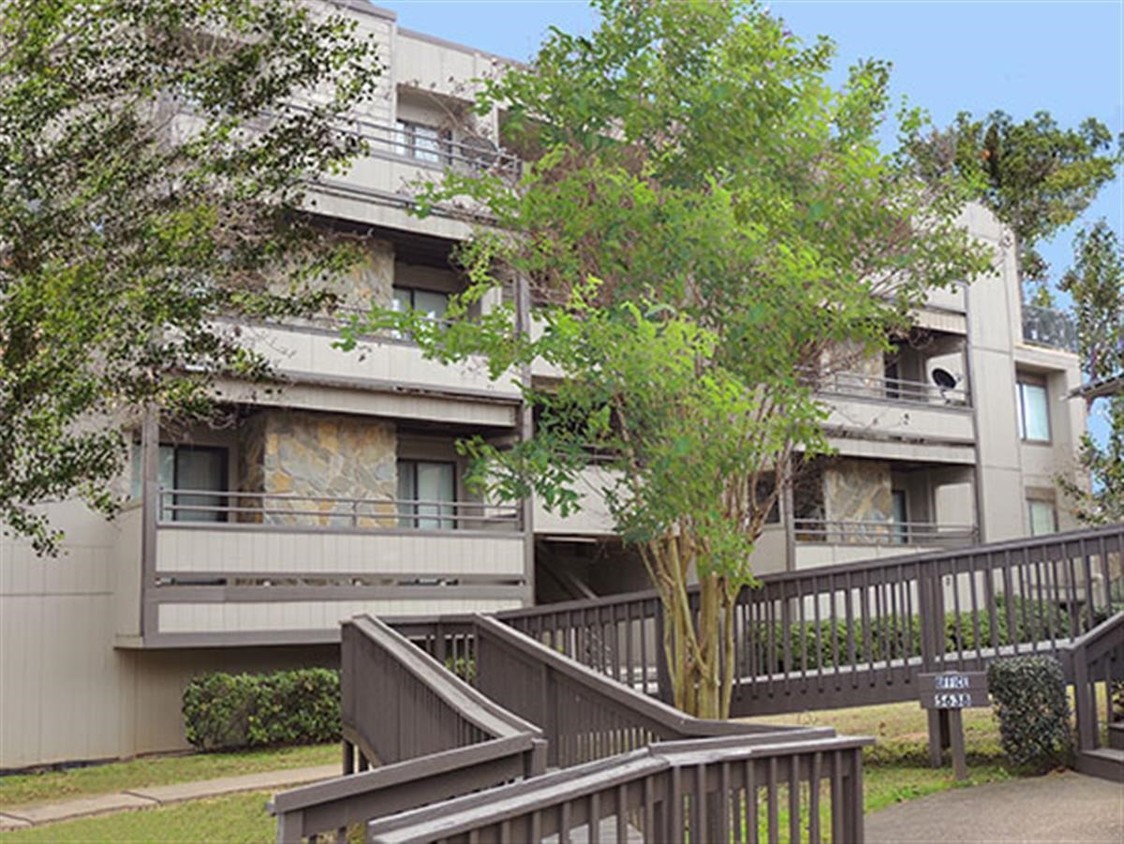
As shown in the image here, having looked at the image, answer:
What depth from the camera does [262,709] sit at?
17.2 meters

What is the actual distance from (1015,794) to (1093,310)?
23831 mm

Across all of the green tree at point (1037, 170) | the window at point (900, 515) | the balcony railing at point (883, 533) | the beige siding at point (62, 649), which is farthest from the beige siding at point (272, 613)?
the green tree at point (1037, 170)

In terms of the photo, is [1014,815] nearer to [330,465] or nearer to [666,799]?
[666,799]

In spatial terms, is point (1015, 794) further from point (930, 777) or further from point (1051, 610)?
point (1051, 610)

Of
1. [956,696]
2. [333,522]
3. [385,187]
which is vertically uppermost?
[385,187]

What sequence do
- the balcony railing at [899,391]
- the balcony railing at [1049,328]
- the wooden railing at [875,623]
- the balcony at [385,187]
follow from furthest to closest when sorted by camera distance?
the balcony railing at [1049,328] → the balcony railing at [899,391] → the balcony at [385,187] → the wooden railing at [875,623]

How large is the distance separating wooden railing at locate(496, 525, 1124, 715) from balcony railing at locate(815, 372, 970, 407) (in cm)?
1379

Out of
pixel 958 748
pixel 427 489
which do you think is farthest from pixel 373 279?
pixel 958 748

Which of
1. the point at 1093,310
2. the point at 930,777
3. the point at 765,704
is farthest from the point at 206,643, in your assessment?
the point at 1093,310

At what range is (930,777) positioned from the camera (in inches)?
435

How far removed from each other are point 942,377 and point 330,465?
16283 mm

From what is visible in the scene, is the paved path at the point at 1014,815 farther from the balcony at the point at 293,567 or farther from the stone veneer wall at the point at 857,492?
the stone veneer wall at the point at 857,492

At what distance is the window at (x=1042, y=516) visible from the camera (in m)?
31.0

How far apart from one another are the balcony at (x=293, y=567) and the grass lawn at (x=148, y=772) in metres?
1.55
